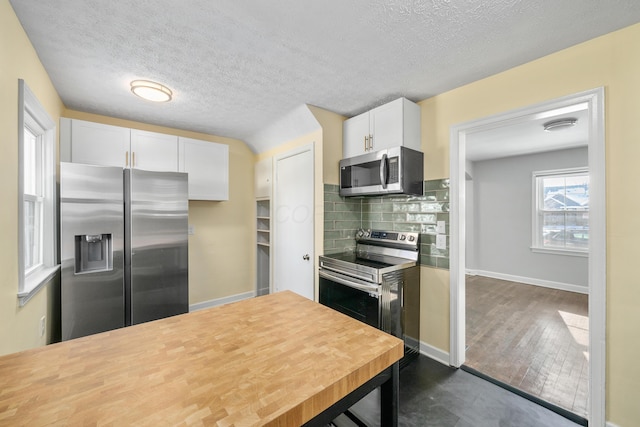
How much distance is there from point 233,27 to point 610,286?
2.70 metres

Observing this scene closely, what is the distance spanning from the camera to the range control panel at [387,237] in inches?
98.3

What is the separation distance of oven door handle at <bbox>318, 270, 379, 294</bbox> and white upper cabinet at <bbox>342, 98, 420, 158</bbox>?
123cm

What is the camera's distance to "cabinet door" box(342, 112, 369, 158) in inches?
103

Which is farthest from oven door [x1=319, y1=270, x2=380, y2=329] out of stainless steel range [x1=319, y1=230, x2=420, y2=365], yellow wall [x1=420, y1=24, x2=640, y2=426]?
yellow wall [x1=420, y1=24, x2=640, y2=426]

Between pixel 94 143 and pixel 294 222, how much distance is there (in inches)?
85.1

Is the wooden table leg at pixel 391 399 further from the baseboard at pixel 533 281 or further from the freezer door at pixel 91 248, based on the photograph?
the baseboard at pixel 533 281

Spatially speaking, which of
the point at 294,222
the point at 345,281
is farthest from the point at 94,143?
the point at 345,281

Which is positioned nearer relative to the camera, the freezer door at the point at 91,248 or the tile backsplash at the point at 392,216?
the freezer door at the point at 91,248

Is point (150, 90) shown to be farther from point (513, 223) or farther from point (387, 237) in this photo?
point (513, 223)

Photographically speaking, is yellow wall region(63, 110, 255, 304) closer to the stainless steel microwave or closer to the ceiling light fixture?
the stainless steel microwave

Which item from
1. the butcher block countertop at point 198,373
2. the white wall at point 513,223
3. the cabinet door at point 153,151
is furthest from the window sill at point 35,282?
the white wall at point 513,223

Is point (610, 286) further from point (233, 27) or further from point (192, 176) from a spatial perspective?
point (192, 176)

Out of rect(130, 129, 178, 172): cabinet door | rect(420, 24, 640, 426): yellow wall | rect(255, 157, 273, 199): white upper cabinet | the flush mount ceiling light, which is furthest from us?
rect(255, 157, 273, 199): white upper cabinet

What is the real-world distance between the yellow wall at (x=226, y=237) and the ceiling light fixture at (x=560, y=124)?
3892mm
